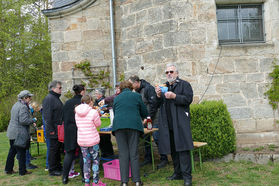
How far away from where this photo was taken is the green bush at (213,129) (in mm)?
5449

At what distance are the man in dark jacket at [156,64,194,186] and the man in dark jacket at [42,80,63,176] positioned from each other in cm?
219

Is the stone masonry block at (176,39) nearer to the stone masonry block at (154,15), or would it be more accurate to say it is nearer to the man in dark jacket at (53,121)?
the stone masonry block at (154,15)

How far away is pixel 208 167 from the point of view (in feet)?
17.2

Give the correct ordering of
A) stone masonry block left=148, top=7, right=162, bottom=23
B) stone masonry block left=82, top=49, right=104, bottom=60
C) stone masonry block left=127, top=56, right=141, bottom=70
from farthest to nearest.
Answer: stone masonry block left=82, top=49, right=104, bottom=60, stone masonry block left=127, top=56, right=141, bottom=70, stone masonry block left=148, top=7, right=162, bottom=23

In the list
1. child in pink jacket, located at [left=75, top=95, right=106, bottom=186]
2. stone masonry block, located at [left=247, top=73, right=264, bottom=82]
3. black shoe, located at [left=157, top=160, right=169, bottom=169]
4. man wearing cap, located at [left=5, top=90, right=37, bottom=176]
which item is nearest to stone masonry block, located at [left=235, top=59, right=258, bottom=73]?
stone masonry block, located at [left=247, top=73, right=264, bottom=82]

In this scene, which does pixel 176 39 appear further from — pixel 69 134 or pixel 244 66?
pixel 69 134

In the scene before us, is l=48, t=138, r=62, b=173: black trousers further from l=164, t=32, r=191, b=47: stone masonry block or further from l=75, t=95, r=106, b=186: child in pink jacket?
l=164, t=32, r=191, b=47: stone masonry block

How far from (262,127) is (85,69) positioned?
5504mm

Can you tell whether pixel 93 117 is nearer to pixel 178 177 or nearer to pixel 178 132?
pixel 178 132

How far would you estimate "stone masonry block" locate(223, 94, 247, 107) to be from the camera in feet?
20.5

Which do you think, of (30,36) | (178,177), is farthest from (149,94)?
(30,36)

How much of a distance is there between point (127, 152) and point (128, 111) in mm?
657

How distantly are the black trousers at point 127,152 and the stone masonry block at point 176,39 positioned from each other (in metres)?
2.88

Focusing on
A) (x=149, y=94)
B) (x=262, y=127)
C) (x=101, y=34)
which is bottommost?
(x=262, y=127)
